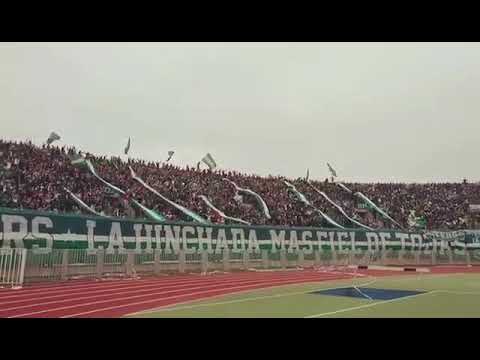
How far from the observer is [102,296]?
43.2 feet

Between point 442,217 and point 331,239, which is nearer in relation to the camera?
point 331,239

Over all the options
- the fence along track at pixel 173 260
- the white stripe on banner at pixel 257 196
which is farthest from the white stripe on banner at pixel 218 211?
the fence along track at pixel 173 260

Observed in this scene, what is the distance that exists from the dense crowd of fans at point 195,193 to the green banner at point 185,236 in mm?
3009

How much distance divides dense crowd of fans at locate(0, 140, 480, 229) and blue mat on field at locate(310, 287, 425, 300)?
1423 centimetres

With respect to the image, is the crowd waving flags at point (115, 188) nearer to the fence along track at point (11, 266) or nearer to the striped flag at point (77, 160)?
the striped flag at point (77, 160)

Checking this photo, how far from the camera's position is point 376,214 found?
4219 cm

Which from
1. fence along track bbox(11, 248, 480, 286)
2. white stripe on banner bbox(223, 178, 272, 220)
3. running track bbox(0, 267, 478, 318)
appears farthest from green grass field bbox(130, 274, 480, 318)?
white stripe on banner bbox(223, 178, 272, 220)

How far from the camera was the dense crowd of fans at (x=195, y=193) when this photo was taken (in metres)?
24.3

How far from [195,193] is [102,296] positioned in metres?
19.8

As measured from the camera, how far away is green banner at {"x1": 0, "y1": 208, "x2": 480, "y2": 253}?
722 inches

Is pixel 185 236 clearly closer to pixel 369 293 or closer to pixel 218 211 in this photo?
pixel 218 211
